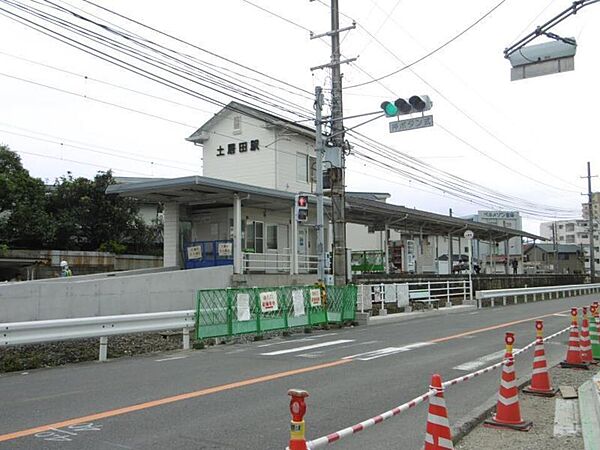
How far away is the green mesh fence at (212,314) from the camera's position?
14.2 meters

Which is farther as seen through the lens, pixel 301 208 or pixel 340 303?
pixel 301 208

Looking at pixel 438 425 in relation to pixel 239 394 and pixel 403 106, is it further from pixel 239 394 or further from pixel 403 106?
pixel 403 106

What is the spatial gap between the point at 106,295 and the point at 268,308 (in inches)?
222

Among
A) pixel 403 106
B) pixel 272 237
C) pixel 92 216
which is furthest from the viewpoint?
pixel 92 216

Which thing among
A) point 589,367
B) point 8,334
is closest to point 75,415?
point 8,334

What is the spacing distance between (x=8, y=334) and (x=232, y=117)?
919 inches

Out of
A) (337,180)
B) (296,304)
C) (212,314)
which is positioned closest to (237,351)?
(212,314)

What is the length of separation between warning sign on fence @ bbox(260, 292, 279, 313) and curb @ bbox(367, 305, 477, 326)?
18.1ft

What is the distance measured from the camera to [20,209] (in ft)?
102

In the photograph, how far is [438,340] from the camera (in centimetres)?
1527

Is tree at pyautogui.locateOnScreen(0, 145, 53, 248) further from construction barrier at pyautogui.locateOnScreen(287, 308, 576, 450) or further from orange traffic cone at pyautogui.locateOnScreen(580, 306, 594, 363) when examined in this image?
construction barrier at pyautogui.locateOnScreen(287, 308, 576, 450)

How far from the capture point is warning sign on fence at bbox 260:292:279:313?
52.4 ft

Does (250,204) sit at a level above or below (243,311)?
above

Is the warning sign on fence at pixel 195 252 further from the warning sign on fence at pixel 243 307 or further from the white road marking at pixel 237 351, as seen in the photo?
Result: the white road marking at pixel 237 351
